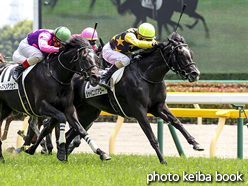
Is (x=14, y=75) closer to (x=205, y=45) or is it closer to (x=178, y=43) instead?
(x=178, y=43)

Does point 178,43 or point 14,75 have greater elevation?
point 178,43

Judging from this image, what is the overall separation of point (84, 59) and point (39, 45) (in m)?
0.84

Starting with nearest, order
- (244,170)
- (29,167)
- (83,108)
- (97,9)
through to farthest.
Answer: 1. (244,170)
2. (29,167)
3. (83,108)
4. (97,9)

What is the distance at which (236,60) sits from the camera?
20312 mm

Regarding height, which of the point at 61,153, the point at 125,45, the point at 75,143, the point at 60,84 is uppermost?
the point at 125,45

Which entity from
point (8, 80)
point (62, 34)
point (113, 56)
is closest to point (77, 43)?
point (62, 34)

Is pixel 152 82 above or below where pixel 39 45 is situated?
below

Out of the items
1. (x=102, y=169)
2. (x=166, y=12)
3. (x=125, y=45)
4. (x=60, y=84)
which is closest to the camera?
(x=102, y=169)

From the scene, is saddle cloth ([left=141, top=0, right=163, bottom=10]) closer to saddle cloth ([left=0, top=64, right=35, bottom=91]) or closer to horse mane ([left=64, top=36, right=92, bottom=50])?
saddle cloth ([left=0, top=64, right=35, bottom=91])

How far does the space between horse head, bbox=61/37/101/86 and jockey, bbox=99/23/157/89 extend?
51 cm

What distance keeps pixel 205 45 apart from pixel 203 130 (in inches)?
472

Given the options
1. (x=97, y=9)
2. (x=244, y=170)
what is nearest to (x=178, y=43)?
(x=244, y=170)

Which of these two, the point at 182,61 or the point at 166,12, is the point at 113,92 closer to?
the point at 182,61

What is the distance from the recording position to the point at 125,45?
5.59 meters
